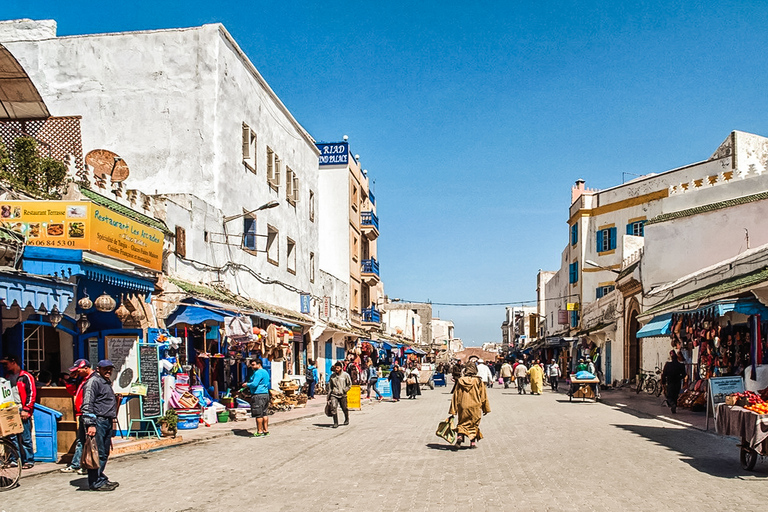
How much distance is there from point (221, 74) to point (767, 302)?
15248mm

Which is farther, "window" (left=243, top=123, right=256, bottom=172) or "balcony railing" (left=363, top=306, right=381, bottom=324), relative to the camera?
"balcony railing" (left=363, top=306, right=381, bottom=324)

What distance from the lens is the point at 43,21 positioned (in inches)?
915

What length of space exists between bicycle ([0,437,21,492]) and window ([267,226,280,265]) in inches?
699

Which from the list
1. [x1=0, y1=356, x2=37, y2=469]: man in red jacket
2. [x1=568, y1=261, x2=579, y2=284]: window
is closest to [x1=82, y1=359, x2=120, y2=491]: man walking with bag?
[x1=0, y1=356, x2=37, y2=469]: man in red jacket

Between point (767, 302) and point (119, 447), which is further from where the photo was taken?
point (767, 302)

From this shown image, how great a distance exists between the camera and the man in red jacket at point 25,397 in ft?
36.1

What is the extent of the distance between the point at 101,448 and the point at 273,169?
19314 millimetres

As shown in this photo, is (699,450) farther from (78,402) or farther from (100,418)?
(78,402)

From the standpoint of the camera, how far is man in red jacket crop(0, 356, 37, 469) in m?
11.0

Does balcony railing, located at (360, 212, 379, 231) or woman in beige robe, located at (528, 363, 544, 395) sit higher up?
balcony railing, located at (360, 212, 379, 231)

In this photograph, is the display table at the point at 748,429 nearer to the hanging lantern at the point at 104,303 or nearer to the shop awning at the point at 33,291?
the shop awning at the point at 33,291

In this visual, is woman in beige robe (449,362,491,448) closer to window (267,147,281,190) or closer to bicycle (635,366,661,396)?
window (267,147,281,190)

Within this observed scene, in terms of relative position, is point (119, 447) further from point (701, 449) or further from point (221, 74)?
point (221, 74)

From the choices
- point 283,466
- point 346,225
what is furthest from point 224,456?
point 346,225
